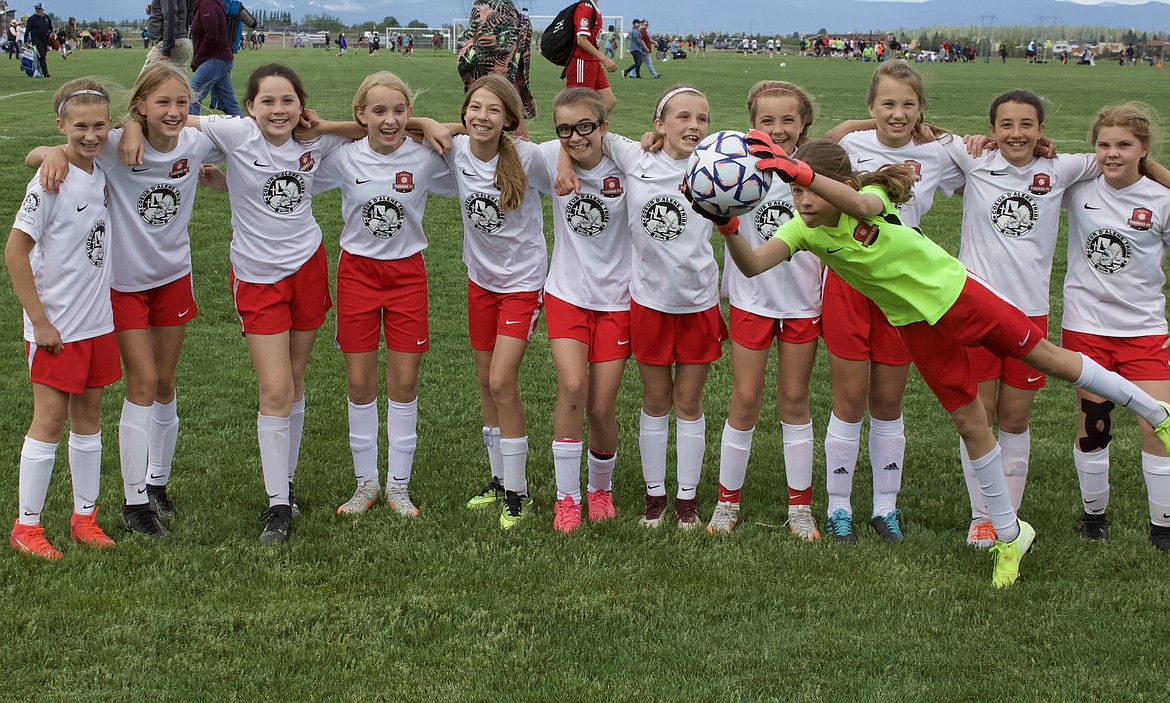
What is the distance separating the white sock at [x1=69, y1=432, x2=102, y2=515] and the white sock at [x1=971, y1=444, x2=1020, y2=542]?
147 inches

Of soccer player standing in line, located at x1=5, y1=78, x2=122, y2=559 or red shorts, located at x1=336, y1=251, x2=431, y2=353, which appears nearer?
soccer player standing in line, located at x1=5, y1=78, x2=122, y2=559

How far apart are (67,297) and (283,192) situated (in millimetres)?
1041

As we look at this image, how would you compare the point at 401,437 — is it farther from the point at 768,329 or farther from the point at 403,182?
the point at 768,329

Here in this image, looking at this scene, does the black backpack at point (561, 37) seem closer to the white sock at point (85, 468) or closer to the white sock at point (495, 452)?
the white sock at point (495, 452)

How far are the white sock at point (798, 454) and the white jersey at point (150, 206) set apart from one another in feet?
9.49

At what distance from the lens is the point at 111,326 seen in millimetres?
4887

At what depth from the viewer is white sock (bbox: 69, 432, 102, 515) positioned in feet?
16.2

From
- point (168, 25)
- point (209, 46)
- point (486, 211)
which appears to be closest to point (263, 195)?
point (486, 211)

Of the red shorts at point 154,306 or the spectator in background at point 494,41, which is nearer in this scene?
the red shorts at point 154,306

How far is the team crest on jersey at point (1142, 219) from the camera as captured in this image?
199 inches

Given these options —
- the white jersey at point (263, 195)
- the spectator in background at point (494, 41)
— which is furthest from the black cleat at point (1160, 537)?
the spectator in background at point (494, 41)

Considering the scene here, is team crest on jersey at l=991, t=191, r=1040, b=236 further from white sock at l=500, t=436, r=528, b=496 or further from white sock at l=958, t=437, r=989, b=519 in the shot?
white sock at l=500, t=436, r=528, b=496

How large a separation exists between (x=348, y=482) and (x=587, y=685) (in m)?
2.46

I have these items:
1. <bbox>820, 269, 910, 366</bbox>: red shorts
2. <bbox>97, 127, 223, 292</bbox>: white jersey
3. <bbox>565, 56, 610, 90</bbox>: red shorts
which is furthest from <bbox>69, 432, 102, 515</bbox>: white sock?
<bbox>565, 56, 610, 90</bbox>: red shorts
